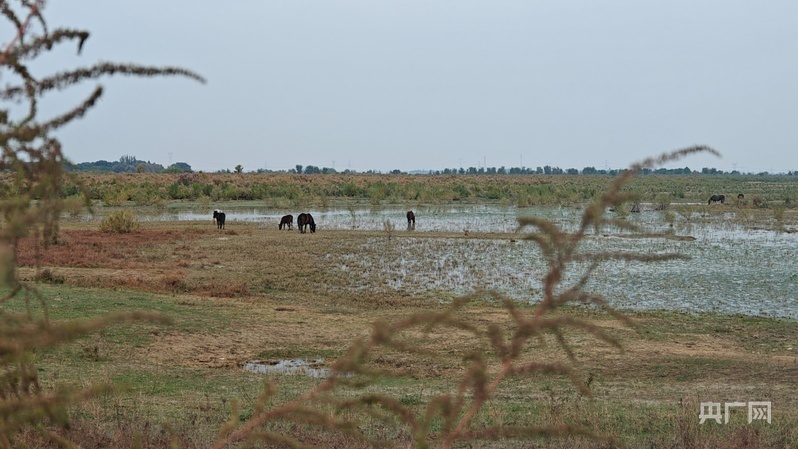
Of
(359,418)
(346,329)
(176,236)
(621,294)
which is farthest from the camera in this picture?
(176,236)

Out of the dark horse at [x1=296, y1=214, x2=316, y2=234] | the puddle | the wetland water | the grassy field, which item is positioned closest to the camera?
the grassy field

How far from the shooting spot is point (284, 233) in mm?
31500

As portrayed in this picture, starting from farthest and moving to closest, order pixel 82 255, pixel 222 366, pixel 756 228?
pixel 756 228
pixel 82 255
pixel 222 366

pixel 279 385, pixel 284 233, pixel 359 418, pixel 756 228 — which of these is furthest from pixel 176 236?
pixel 756 228

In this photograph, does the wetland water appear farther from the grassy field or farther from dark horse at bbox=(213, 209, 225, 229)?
dark horse at bbox=(213, 209, 225, 229)

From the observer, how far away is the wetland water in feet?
60.9

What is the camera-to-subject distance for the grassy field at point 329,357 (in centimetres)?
651

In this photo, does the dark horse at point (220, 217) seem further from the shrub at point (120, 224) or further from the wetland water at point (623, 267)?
the shrub at point (120, 224)

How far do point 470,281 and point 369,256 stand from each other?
548 centimetres

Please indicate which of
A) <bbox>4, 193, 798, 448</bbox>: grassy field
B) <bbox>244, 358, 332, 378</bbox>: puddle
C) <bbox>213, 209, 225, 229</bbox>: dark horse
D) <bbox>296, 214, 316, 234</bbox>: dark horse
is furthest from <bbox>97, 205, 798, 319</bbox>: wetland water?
<bbox>244, 358, 332, 378</bbox>: puddle

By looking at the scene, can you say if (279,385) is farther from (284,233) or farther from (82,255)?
(284,233)

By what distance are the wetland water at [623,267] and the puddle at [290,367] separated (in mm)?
7612

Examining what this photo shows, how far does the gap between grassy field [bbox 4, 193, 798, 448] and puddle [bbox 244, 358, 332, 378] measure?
21 cm

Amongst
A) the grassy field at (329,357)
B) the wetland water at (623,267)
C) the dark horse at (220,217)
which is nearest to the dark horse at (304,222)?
the wetland water at (623,267)
